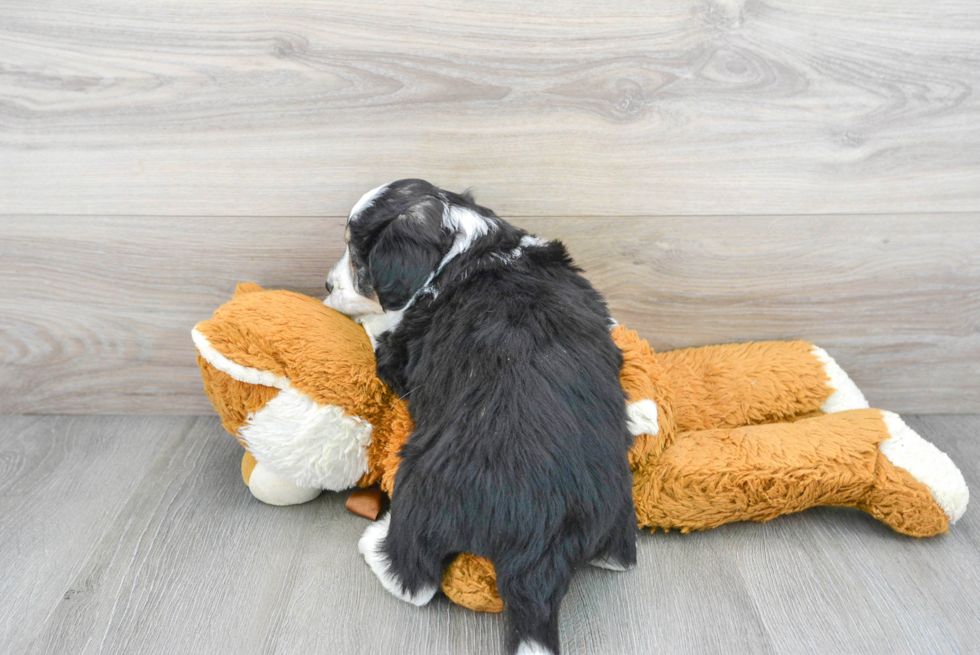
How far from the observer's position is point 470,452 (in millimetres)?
1187

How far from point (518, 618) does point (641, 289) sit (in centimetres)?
94

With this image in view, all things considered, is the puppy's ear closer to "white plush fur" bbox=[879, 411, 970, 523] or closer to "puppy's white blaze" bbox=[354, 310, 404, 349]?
"puppy's white blaze" bbox=[354, 310, 404, 349]

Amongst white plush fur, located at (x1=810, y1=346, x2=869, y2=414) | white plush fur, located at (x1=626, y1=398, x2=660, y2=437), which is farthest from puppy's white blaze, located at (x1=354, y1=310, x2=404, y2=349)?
white plush fur, located at (x1=810, y1=346, x2=869, y2=414)

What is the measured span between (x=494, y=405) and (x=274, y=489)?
0.65 m

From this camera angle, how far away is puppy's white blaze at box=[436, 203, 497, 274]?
138 cm

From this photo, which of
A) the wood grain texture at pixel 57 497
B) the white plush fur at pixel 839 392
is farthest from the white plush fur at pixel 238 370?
the white plush fur at pixel 839 392

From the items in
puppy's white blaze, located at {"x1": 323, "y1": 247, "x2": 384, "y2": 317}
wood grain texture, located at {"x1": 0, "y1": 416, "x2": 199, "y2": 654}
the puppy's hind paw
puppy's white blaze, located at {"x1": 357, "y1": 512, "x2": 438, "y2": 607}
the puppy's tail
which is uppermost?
puppy's white blaze, located at {"x1": 323, "y1": 247, "x2": 384, "y2": 317}

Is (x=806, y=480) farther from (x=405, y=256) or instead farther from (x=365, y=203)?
(x=365, y=203)

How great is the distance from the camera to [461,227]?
1397 mm

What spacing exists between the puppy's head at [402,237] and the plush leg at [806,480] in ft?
2.06

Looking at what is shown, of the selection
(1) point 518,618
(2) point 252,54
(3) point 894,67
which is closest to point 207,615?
(1) point 518,618

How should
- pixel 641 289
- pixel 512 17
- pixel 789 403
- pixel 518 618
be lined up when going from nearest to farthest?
pixel 518 618 → pixel 512 17 → pixel 789 403 → pixel 641 289

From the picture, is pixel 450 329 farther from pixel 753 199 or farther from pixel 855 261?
pixel 855 261

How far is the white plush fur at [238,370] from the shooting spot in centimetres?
140
